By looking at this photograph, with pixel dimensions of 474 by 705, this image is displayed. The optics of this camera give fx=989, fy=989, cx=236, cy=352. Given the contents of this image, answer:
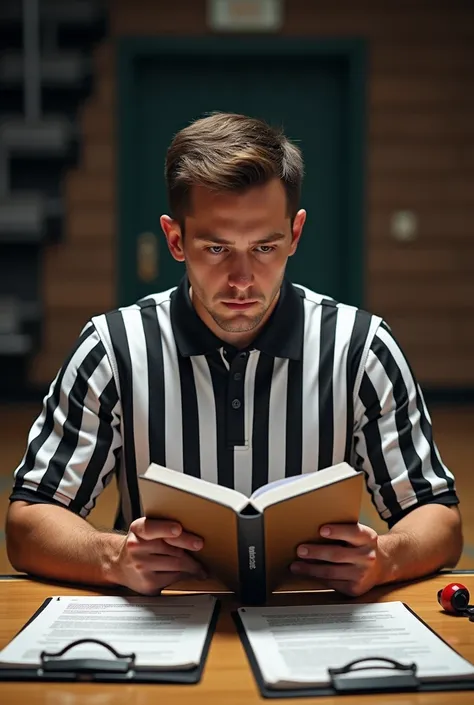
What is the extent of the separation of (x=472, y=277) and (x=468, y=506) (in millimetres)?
2739

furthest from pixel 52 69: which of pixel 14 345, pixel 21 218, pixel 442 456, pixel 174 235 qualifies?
pixel 174 235

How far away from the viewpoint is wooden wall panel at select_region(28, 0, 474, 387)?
18.8 ft

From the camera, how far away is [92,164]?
5746 mm

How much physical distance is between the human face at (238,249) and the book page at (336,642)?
1.50 ft

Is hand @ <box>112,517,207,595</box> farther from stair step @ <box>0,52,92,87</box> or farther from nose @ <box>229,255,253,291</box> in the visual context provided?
stair step @ <box>0,52,92,87</box>

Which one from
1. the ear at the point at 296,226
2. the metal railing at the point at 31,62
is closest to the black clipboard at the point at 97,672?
the ear at the point at 296,226

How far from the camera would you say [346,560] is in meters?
1.27

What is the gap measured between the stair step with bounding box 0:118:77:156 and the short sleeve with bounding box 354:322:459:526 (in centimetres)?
357

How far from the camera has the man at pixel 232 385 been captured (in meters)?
1.47

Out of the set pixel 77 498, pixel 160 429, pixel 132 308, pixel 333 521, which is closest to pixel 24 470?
pixel 77 498

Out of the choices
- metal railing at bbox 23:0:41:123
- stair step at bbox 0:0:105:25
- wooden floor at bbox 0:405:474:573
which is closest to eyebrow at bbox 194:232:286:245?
wooden floor at bbox 0:405:474:573

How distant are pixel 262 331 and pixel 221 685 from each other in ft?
2.46

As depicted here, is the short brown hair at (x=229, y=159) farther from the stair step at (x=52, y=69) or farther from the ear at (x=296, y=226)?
the stair step at (x=52, y=69)

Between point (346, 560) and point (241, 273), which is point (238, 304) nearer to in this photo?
point (241, 273)
